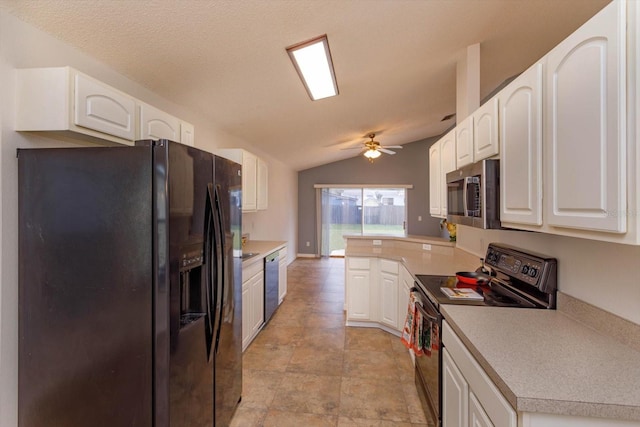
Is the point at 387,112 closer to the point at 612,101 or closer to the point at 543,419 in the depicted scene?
the point at 612,101

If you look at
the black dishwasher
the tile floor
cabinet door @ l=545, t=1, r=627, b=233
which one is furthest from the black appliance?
the black dishwasher

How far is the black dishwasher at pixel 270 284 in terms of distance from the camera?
3395 millimetres

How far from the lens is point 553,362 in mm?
1043

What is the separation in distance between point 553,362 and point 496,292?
89 centimetres

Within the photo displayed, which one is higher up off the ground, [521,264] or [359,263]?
[521,264]

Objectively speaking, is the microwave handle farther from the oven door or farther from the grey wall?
the grey wall

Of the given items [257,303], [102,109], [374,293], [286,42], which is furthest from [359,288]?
[102,109]

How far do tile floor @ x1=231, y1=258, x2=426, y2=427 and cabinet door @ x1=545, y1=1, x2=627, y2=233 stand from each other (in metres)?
1.71

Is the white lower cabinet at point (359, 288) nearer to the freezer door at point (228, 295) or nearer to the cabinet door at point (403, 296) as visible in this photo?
the cabinet door at point (403, 296)

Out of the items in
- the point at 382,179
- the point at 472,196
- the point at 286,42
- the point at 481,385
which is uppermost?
the point at 286,42

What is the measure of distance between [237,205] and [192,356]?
0.95 meters

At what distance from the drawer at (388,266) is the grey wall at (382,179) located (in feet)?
15.3

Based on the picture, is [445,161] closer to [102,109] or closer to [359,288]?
[359,288]

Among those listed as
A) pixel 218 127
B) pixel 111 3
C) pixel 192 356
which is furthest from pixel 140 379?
pixel 218 127
